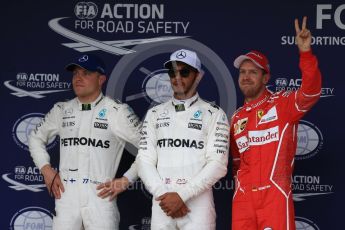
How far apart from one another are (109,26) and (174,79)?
109 centimetres

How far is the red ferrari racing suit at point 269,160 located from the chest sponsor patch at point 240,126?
1cm

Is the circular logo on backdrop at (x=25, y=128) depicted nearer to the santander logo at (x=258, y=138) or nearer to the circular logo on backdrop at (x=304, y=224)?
the santander logo at (x=258, y=138)

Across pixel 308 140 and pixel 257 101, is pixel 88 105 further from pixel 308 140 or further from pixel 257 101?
Answer: pixel 308 140

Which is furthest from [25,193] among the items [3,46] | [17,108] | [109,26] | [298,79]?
[298,79]

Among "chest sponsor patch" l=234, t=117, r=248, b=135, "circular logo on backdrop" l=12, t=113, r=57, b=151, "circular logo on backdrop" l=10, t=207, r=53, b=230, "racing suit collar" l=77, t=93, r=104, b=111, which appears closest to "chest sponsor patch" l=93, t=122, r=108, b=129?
"racing suit collar" l=77, t=93, r=104, b=111

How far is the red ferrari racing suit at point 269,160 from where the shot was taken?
11.8 feet

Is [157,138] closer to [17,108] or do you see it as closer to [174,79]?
[174,79]

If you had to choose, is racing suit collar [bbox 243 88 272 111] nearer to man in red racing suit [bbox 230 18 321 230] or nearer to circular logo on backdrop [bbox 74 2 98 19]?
man in red racing suit [bbox 230 18 321 230]

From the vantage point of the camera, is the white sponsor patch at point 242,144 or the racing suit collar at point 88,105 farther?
the racing suit collar at point 88,105

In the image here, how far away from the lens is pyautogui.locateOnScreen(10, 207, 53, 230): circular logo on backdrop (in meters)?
4.82

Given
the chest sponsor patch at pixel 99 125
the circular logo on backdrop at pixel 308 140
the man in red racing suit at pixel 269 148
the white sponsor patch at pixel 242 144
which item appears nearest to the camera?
the man in red racing suit at pixel 269 148

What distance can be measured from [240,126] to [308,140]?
2.97 ft

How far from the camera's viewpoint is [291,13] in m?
4.72

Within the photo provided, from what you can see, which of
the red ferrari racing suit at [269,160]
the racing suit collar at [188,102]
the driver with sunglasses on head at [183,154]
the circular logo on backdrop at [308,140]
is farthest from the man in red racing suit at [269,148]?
the circular logo on backdrop at [308,140]
